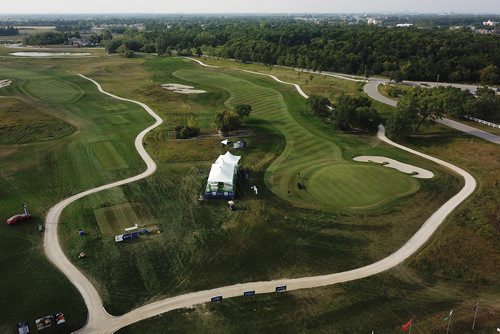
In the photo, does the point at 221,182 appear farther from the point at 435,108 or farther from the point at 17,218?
Answer: the point at 435,108

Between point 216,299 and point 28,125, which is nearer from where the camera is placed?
point 216,299

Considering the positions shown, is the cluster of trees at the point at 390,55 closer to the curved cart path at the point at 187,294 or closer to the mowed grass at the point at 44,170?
the mowed grass at the point at 44,170

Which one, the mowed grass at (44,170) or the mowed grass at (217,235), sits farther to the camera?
the mowed grass at (217,235)

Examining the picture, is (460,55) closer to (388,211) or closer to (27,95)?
(388,211)

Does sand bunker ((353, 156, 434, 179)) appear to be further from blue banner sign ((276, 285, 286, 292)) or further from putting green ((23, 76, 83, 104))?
putting green ((23, 76, 83, 104))

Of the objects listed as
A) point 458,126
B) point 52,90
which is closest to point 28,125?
point 52,90

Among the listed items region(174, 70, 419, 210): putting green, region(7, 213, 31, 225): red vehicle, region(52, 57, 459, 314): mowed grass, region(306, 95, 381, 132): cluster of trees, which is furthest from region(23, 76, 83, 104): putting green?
region(306, 95, 381, 132): cluster of trees

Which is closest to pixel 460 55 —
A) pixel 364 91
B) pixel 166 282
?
pixel 364 91

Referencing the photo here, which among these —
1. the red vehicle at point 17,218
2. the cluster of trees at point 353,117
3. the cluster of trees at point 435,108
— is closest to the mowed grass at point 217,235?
the red vehicle at point 17,218
